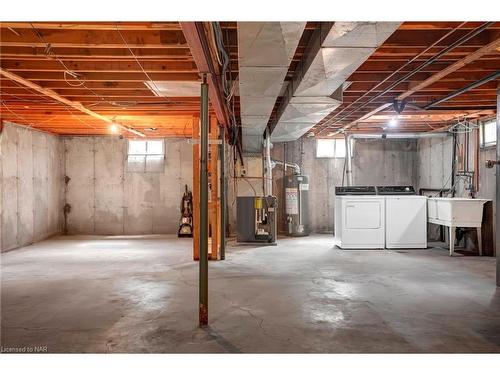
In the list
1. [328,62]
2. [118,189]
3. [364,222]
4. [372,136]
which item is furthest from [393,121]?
[118,189]

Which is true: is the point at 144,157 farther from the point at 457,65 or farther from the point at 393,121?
the point at 457,65

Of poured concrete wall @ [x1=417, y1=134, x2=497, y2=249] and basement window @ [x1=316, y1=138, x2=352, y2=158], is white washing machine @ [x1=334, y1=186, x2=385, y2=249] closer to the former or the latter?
poured concrete wall @ [x1=417, y1=134, x2=497, y2=249]

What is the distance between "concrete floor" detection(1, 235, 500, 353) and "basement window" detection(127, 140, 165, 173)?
11.2 feet

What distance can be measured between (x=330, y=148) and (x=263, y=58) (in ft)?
22.6

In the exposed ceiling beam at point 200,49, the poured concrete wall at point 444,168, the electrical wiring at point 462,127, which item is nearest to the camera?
the exposed ceiling beam at point 200,49

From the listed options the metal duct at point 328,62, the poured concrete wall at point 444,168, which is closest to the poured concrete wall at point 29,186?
the metal duct at point 328,62

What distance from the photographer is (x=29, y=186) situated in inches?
294

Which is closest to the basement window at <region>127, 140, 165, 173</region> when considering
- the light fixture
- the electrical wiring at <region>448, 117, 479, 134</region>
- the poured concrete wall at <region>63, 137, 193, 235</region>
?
the poured concrete wall at <region>63, 137, 193, 235</region>

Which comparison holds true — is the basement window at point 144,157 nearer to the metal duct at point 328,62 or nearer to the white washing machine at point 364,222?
the white washing machine at point 364,222

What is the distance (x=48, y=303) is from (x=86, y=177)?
598cm

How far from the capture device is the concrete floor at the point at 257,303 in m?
2.68

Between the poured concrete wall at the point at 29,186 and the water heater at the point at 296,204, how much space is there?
5.32 metres

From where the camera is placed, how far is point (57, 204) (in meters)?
8.77
